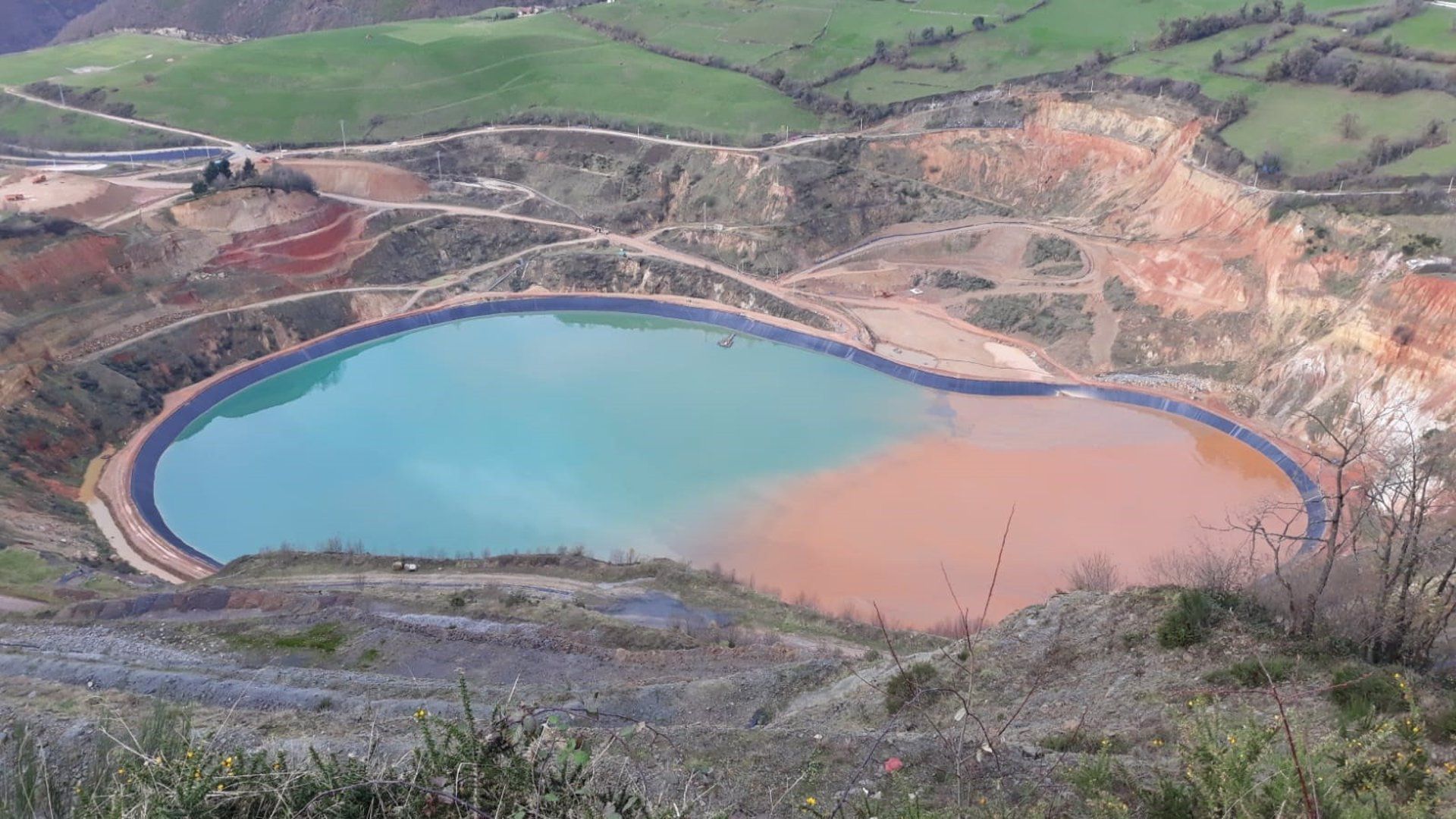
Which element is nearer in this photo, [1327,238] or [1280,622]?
[1280,622]

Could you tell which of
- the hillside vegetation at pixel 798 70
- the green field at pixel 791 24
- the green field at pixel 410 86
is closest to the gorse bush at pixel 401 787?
the hillside vegetation at pixel 798 70

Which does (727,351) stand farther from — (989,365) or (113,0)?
(113,0)

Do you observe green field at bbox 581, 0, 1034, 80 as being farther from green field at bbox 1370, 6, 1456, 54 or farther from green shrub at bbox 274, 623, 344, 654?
green shrub at bbox 274, 623, 344, 654

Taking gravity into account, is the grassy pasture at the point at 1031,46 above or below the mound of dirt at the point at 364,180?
above

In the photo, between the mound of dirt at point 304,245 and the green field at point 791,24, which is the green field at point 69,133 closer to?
the mound of dirt at point 304,245

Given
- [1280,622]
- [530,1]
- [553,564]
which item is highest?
[530,1]

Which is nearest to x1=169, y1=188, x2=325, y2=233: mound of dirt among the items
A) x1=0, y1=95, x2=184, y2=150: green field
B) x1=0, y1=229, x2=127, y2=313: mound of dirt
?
x1=0, y1=229, x2=127, y2=313: mound of dirt

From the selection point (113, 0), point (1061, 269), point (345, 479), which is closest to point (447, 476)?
point (345, 479)
